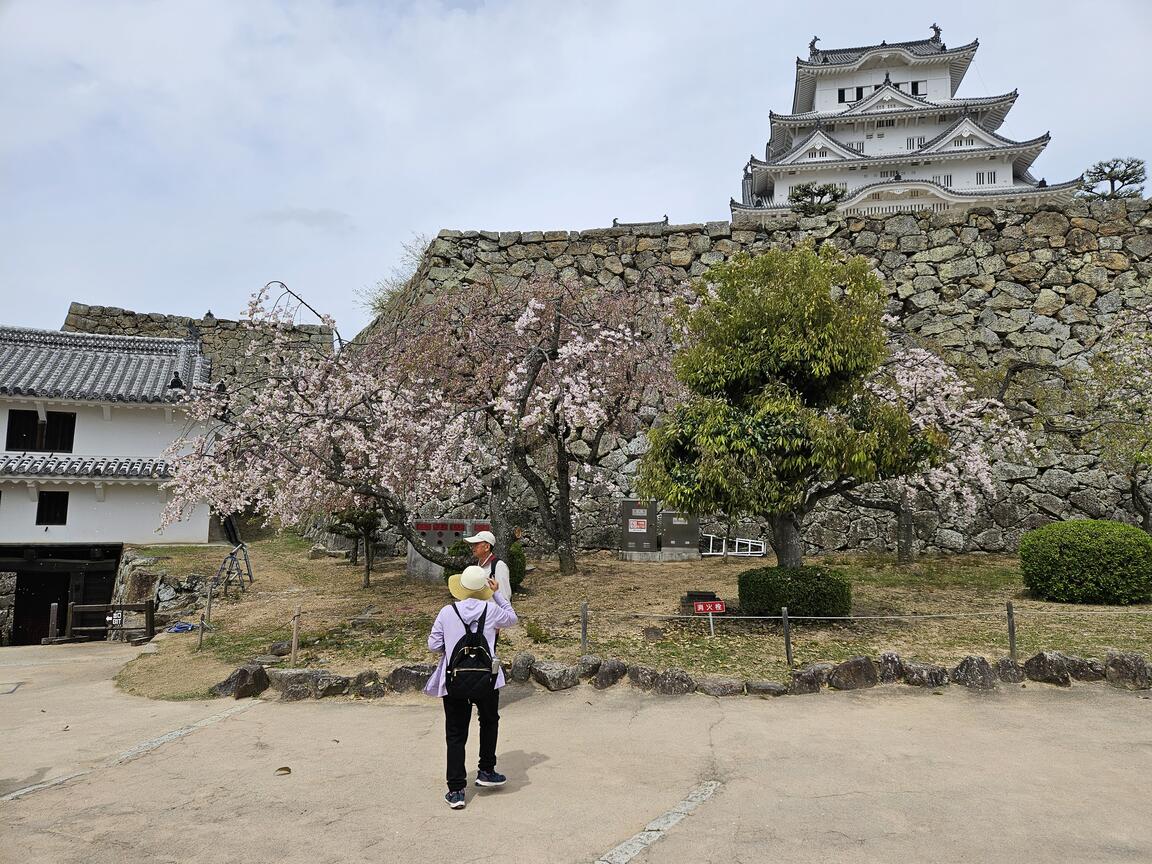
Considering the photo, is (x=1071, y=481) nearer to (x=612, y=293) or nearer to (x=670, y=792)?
(x=612, y=293)

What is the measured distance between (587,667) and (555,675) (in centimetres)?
44

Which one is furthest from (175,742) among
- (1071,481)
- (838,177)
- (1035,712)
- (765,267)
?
(838,177)

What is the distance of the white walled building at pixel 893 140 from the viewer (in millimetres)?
33000

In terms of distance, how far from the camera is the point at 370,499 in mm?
13453

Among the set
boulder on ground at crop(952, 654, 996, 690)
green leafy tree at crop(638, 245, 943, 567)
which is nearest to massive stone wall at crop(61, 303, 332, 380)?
green leafy tree at crop(638, 245, 943, 567)

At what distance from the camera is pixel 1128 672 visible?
7.74 meters

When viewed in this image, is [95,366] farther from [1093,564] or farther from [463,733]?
[1093,564]

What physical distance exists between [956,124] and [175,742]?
3935cm

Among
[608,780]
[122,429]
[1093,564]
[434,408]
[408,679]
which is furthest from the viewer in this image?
[122,429]

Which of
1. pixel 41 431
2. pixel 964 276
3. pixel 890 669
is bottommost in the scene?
pixel 890 669

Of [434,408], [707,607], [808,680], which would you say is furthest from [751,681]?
[434,408]

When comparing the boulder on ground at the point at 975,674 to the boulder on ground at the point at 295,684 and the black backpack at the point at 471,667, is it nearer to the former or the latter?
the black backpack at the point at 471,667

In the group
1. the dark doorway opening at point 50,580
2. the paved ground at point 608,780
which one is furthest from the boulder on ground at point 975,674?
the dark doorway opening at point 50,580

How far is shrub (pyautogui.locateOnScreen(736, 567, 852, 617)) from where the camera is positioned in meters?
10.2
